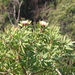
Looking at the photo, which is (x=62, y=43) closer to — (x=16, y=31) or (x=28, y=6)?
(x=16, y=31)

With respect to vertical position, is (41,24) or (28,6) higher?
(41,24)

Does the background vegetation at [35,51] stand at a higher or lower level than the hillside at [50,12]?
higher

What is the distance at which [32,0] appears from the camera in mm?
21734

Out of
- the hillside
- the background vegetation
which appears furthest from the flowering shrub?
the hillside

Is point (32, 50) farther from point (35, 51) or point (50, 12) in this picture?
point (50, 12)

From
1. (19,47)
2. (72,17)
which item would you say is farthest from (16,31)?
(72,17)

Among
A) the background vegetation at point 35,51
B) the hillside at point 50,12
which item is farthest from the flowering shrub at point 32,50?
the hillside at point 50,12

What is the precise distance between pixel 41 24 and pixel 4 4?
17519mm

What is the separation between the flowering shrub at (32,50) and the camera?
206 centimetres

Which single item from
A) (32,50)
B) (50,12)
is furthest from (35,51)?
(50,12)

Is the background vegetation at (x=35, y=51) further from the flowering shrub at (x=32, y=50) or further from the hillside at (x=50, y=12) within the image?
the hillside at (x=50, y=12)

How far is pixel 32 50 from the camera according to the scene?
2.13 m

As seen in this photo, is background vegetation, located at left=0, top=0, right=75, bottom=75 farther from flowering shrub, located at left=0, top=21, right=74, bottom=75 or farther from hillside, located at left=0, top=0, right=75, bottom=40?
hillside, located at left=0, top=0, right=75, bottom=40

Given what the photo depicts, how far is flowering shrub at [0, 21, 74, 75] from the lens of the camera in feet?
6.75
